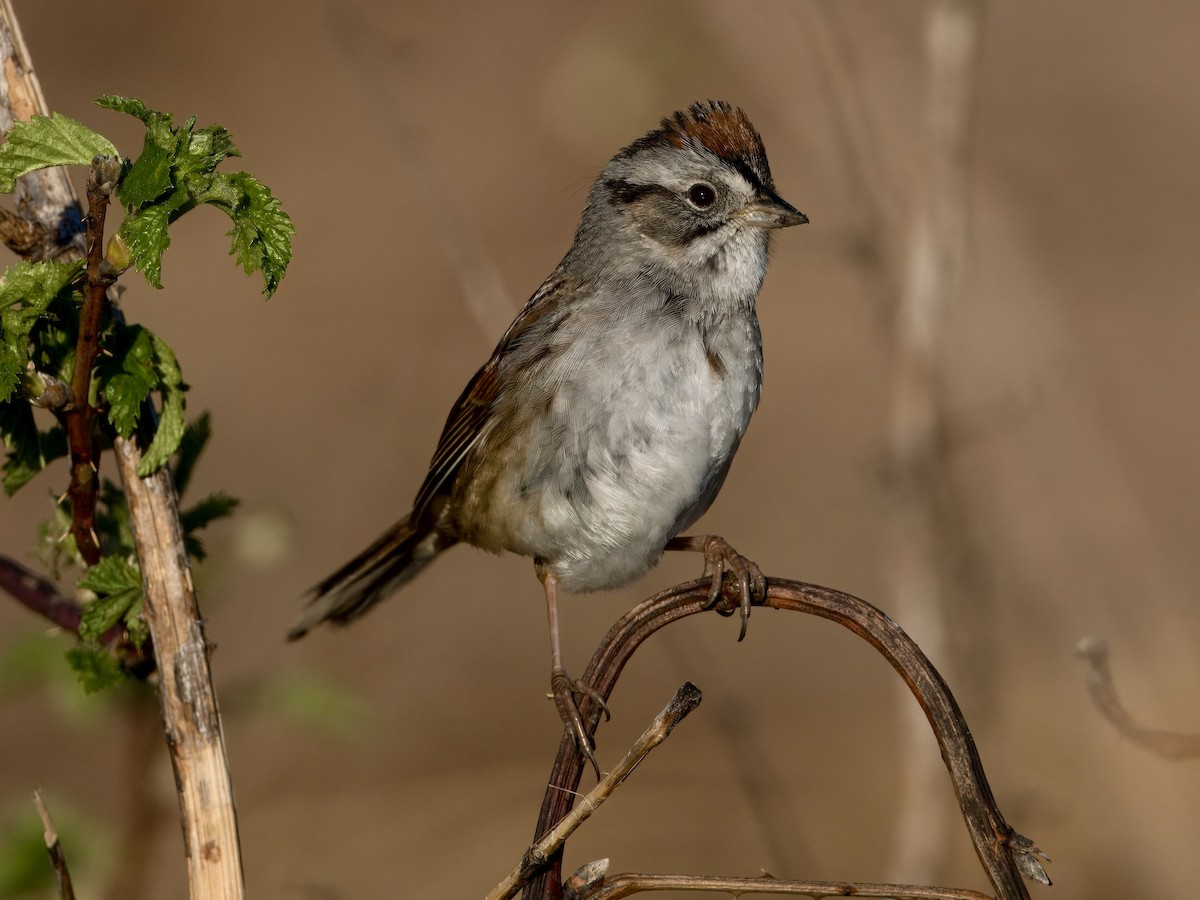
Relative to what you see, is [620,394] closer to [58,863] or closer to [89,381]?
[89,381]

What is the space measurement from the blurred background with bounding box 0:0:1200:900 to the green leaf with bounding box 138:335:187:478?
92cm

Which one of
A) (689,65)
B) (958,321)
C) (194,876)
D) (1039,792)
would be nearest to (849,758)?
(1039,792)

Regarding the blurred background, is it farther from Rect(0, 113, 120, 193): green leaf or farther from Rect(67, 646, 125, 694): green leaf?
Rect(0, 113, 120, 193): green leaf

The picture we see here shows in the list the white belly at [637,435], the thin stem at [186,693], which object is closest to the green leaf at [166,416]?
the thin stem at [186,693]

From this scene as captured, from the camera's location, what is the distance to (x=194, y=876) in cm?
193

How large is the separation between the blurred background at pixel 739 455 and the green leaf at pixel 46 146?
127cm

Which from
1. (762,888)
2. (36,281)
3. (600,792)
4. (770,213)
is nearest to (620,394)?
(770,213)

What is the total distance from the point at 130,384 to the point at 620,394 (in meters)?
1.46

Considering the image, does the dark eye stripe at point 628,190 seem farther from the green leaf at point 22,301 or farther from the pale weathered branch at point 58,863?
the pale weathered branch at point 58,863

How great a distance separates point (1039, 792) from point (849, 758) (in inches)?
78.9

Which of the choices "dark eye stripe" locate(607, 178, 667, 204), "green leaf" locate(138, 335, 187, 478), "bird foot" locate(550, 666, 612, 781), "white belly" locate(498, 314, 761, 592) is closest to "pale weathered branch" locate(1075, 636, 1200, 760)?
"bird foot" locate(550, 666, 612, 781)

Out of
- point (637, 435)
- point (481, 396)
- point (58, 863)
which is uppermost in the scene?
point (481, 396)

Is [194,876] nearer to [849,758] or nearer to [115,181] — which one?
[115,181]

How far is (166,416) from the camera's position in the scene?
207 cm
